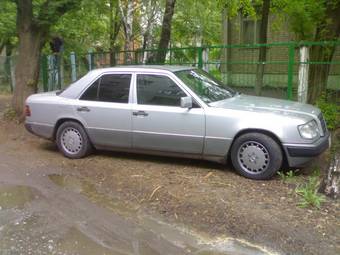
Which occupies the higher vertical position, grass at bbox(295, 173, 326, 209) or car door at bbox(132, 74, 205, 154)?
car door at bbox(132, 74, 205, 154)

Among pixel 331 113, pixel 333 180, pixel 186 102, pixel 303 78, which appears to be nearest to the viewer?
pixel 333 180

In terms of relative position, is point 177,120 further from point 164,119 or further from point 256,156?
point 256,156

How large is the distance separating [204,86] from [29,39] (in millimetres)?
5710

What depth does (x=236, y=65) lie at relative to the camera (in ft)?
41.5

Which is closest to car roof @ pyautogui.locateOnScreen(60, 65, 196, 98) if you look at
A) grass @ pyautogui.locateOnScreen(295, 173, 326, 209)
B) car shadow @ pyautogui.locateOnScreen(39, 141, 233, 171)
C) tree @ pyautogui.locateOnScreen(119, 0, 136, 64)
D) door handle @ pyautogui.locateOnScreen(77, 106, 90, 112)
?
door handle @ pyautogui.locateOnScreen(77, 106, 90, 112)

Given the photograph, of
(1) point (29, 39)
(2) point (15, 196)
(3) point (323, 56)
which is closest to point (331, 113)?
(3) point (323, 56)

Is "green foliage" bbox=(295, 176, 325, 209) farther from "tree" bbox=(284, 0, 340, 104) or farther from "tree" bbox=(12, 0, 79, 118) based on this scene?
"tree" bbox=(12, 0, 79, 118)

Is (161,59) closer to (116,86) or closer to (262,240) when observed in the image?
(116,86)

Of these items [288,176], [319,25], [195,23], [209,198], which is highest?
[195,23]

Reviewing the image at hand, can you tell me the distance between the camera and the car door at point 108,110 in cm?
739

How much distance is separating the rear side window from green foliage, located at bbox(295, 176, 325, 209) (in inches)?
120

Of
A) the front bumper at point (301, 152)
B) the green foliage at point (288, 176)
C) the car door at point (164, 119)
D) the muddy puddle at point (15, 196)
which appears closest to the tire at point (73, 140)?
A: the car door at point (164, 119)

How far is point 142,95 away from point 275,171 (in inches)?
93.8

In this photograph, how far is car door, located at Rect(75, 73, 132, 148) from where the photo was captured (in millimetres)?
7387
